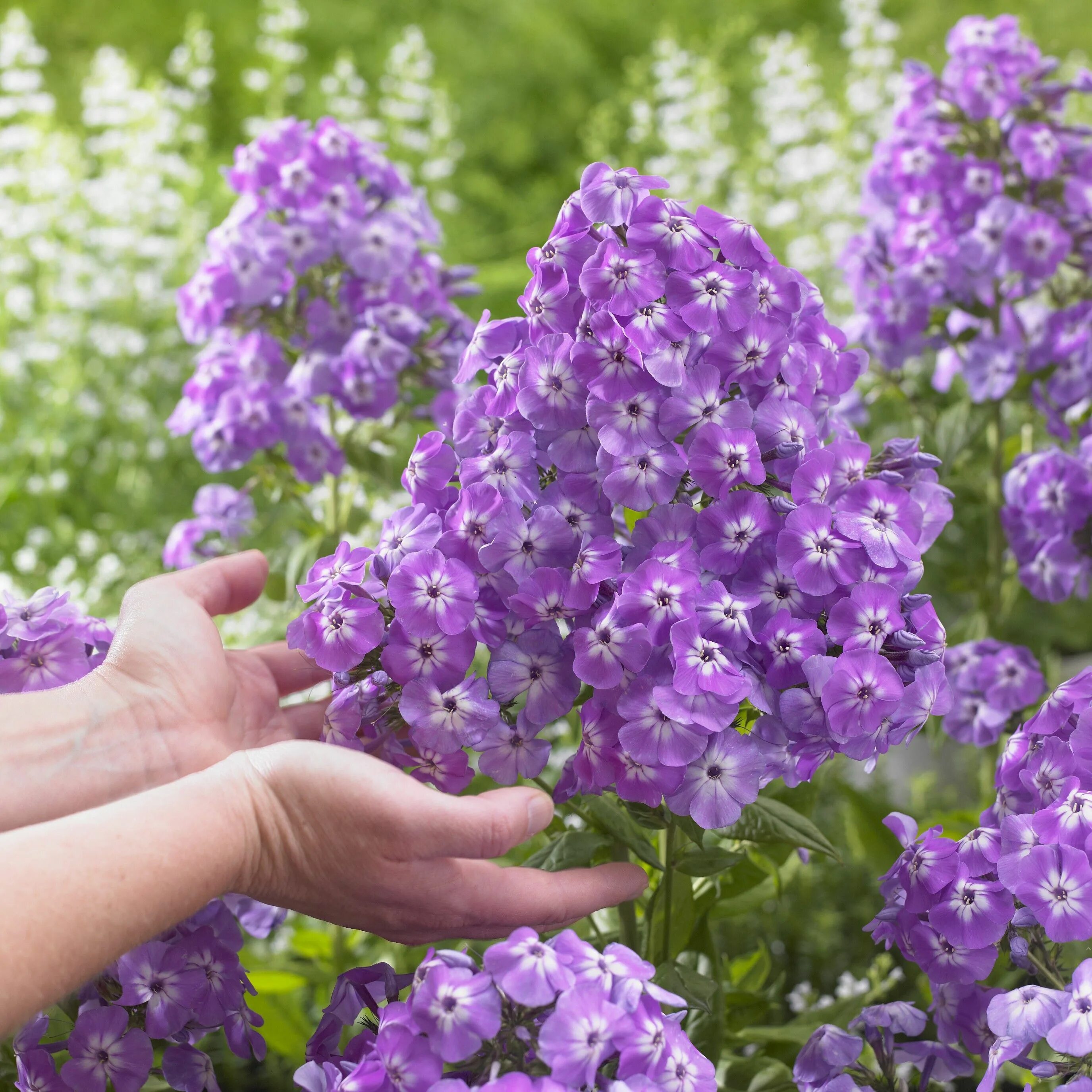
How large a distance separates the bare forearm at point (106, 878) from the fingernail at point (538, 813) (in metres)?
0.22

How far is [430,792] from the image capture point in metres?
0.87

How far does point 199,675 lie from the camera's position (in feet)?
3.83

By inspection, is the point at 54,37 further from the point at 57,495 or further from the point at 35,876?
the point at 35,876

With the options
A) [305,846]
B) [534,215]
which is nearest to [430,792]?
[305,846]

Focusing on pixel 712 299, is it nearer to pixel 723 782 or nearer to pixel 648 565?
pixel 648 565

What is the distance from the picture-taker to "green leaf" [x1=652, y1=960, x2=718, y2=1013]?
1.02 metres

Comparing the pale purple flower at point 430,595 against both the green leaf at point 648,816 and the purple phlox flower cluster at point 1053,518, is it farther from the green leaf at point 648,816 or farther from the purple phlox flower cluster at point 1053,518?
the purple phlox flower cluster at point 1053,518

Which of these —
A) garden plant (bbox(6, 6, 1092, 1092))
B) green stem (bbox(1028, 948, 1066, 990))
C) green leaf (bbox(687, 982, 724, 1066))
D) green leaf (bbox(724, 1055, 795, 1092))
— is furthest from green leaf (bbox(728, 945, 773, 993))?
green stem (bbox(1028, 948, 1066, 990))

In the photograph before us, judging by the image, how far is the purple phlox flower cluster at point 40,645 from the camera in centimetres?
109

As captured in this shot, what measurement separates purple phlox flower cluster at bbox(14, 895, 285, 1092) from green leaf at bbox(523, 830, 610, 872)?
29 centimetres

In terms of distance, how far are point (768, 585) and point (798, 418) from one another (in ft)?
0.50

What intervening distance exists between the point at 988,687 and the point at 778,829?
62cm

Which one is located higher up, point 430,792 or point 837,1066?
point 430,792

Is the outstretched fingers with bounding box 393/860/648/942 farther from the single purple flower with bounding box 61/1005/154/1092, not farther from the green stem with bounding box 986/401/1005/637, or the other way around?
the green stem with bounding box 986/401/1005/637
